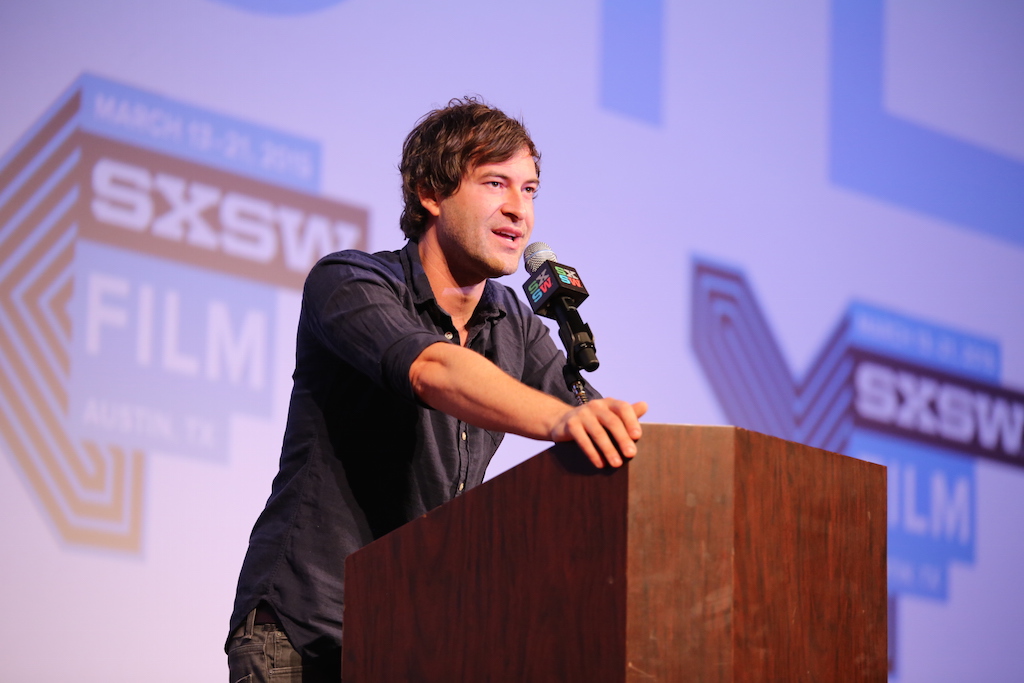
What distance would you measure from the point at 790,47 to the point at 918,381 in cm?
144

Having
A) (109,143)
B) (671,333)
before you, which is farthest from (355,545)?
(671,333)

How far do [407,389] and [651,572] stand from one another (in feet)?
1.52

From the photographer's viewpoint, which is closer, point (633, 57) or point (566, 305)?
point (566, 305)

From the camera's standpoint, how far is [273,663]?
158cm

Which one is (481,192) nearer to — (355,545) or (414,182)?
(414,182)

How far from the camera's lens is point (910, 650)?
13.2 feet

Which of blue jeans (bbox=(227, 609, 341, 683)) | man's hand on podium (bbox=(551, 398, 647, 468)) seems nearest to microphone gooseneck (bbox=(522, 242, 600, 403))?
man's hand on podium (bbox=(551, 398, 647, 468))

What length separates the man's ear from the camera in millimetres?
2018

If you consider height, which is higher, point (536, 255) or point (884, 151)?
point (884, 151)

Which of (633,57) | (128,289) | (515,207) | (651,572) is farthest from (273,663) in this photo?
(633,57)

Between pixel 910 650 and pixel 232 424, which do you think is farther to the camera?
pixel 910 650

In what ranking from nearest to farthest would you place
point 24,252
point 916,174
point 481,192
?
1. point 481,192
2. point 24,252
3. point 916,174

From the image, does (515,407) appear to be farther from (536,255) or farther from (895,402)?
(895,402)

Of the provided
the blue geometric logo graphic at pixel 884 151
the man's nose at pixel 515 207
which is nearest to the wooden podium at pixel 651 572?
the man's nose at pixel 515 207
